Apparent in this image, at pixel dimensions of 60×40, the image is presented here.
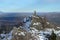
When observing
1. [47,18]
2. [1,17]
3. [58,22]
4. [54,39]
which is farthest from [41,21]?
[54,39]

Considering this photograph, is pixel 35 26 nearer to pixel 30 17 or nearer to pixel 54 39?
pixel 30 17

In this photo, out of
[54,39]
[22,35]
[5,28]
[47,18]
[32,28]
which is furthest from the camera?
[5,28]

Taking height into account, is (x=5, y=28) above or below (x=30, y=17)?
below

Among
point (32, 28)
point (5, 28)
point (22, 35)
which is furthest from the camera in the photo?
point (5, 28)

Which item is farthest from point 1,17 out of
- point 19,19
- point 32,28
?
point 32,28

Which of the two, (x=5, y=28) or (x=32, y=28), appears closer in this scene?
(x=32, y=28)

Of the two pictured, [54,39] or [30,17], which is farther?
[30,17]

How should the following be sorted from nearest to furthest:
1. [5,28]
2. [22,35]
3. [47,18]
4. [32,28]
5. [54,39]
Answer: [54,39]
[22,35]
[32,28]
[47,18]
[5,28]

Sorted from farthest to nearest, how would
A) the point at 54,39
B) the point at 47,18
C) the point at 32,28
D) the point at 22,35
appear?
the point at 47,18 → the point at 32,28 → the point at 22,35 → the point at 54,39

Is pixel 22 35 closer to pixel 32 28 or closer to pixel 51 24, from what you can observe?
pixel 32 28
